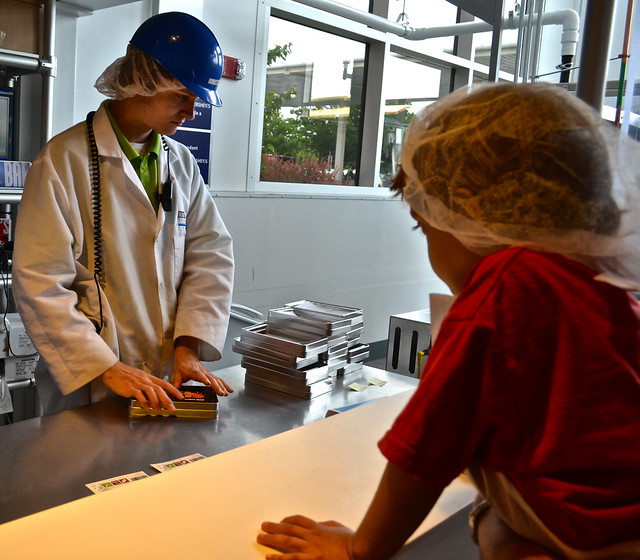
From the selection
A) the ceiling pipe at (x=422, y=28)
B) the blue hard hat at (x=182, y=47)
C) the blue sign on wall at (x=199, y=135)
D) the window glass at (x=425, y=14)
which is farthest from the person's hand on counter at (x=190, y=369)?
the window glass at (x=425, y=14)

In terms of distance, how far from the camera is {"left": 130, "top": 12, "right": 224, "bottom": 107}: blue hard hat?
1598 mm

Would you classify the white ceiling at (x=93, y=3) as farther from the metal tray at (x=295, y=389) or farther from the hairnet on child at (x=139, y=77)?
the metal tray at (x=295, y=389)

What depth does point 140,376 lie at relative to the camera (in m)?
1.48

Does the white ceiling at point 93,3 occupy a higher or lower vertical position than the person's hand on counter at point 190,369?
higher

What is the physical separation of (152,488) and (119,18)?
8.39ft

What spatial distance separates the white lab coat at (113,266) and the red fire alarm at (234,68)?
1.66m

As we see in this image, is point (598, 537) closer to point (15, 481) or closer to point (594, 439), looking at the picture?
point (594, 439)

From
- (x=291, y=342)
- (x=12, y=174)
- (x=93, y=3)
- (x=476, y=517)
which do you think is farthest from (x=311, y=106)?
(x=476, y=517)

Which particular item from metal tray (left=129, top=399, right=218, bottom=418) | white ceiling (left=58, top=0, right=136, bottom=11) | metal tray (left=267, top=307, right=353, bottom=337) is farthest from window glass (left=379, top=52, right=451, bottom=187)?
metal tray (left=129, top=399, right=218, bottom=418)

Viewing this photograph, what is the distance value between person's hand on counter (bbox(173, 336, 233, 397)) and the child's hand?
33.7 inches

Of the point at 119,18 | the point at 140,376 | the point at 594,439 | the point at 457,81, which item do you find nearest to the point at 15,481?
the point at 140,376

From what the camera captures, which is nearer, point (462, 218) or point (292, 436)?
point (462, 218)

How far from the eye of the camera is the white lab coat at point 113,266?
4.92 ft

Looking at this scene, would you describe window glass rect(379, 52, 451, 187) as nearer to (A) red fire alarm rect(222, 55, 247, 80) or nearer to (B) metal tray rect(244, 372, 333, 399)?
(A) red fire alarm rect(222, 55, 247, 80)
